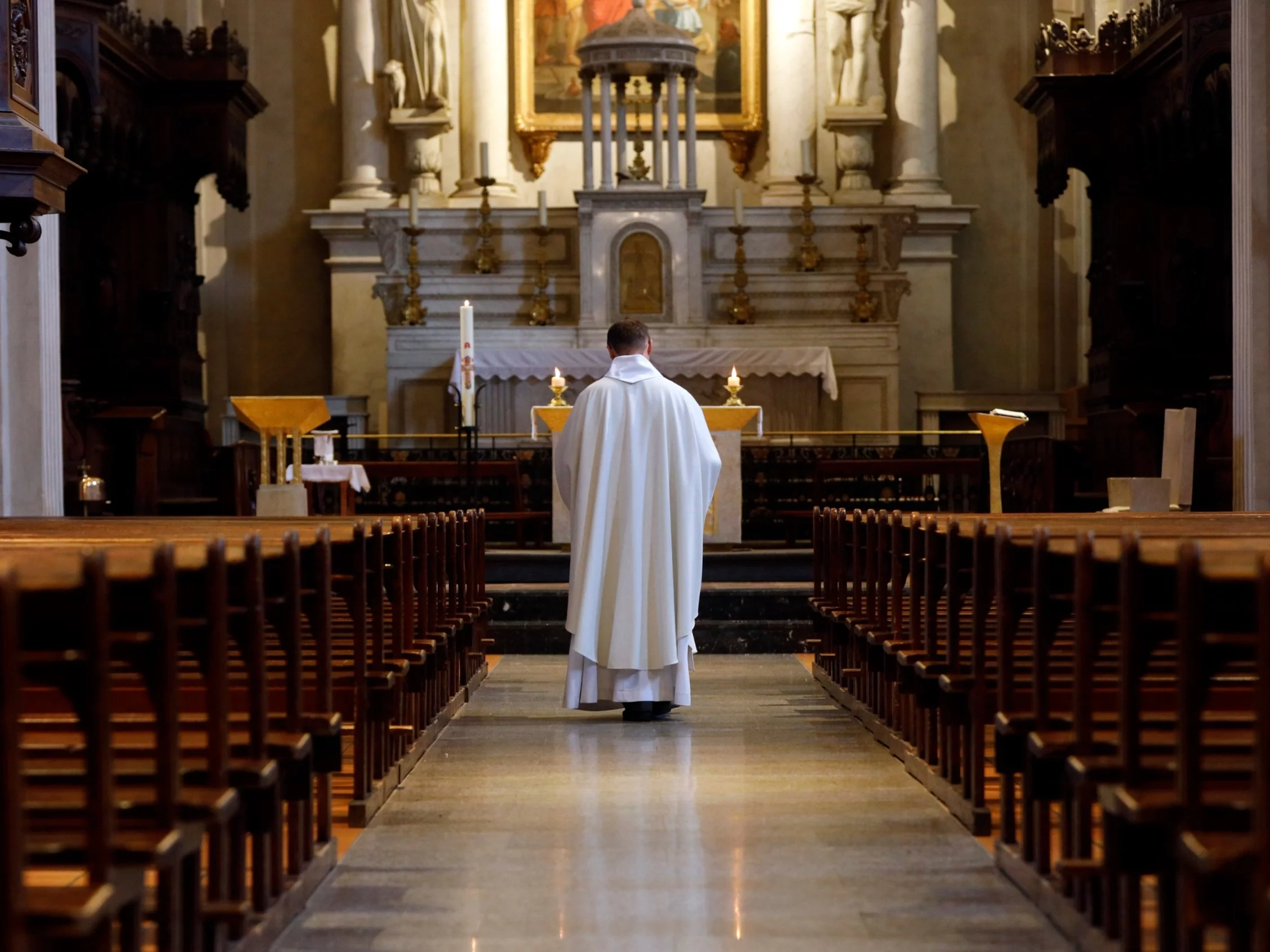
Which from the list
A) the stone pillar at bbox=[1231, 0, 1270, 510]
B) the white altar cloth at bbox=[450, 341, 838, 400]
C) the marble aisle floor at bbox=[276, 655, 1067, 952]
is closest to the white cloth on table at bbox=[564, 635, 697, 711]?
the marble aisle floor at bbox=[276, 655, 1067, 952]

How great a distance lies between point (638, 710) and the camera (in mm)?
7273

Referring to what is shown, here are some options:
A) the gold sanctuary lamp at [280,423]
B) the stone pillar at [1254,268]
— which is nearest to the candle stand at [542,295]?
the gold sanctuary lamp at [280,423]

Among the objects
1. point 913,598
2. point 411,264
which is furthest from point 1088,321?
point 913,598

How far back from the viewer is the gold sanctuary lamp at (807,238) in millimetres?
15941

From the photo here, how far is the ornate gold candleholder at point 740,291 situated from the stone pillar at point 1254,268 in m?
6.46

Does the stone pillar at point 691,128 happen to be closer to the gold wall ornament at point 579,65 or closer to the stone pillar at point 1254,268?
the gold wall ornament at point 579,65

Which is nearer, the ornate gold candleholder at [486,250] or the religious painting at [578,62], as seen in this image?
the ornate gold candleholder at [486,250]

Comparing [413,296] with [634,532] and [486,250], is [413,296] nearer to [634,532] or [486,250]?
[486,250]

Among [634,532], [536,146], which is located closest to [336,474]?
[634,532]

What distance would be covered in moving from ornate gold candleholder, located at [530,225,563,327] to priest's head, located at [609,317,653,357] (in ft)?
27.4

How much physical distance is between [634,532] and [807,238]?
9347 millimetres

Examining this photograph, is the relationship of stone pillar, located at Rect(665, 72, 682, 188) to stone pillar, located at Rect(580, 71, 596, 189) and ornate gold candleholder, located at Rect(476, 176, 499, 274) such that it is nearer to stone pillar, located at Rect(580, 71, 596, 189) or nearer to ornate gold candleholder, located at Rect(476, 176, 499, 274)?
stone pillar, located at Rect(580, 71, 596, 189)

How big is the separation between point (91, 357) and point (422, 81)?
185 inches

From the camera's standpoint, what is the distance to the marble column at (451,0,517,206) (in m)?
17.8
